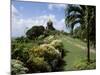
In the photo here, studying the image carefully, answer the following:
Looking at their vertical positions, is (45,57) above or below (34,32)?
below

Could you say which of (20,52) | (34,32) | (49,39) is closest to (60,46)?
(49,39)

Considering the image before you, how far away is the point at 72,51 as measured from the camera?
242cm

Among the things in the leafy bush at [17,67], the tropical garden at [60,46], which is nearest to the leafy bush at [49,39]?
the tropical garden at [60,46]

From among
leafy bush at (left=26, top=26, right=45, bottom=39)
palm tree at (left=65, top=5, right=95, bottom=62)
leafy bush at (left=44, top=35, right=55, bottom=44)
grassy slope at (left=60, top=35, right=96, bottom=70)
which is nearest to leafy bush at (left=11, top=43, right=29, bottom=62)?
leafy bush at (left=26, top=26, right=45, bottom=39)

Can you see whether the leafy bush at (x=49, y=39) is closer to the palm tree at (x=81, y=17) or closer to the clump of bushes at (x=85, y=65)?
the palm tree at (x=81, y=17)

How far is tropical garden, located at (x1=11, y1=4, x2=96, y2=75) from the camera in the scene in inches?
88.4

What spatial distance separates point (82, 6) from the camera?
2469mm

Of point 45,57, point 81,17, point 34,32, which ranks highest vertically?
point 81,17

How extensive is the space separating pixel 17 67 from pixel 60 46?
0.53 m

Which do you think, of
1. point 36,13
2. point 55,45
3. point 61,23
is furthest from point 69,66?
point 36,13

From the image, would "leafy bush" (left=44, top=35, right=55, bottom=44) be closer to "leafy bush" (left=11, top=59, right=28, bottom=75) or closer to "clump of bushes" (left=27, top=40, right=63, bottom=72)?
"clump of bushes" (left=27, top=40, right=63, bottom=72)

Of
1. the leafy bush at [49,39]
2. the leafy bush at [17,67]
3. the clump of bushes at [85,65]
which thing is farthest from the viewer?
the clump of bushes at [85,65]

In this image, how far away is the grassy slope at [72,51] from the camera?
2397 mm

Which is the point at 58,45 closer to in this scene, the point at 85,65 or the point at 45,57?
the point at 45,57
